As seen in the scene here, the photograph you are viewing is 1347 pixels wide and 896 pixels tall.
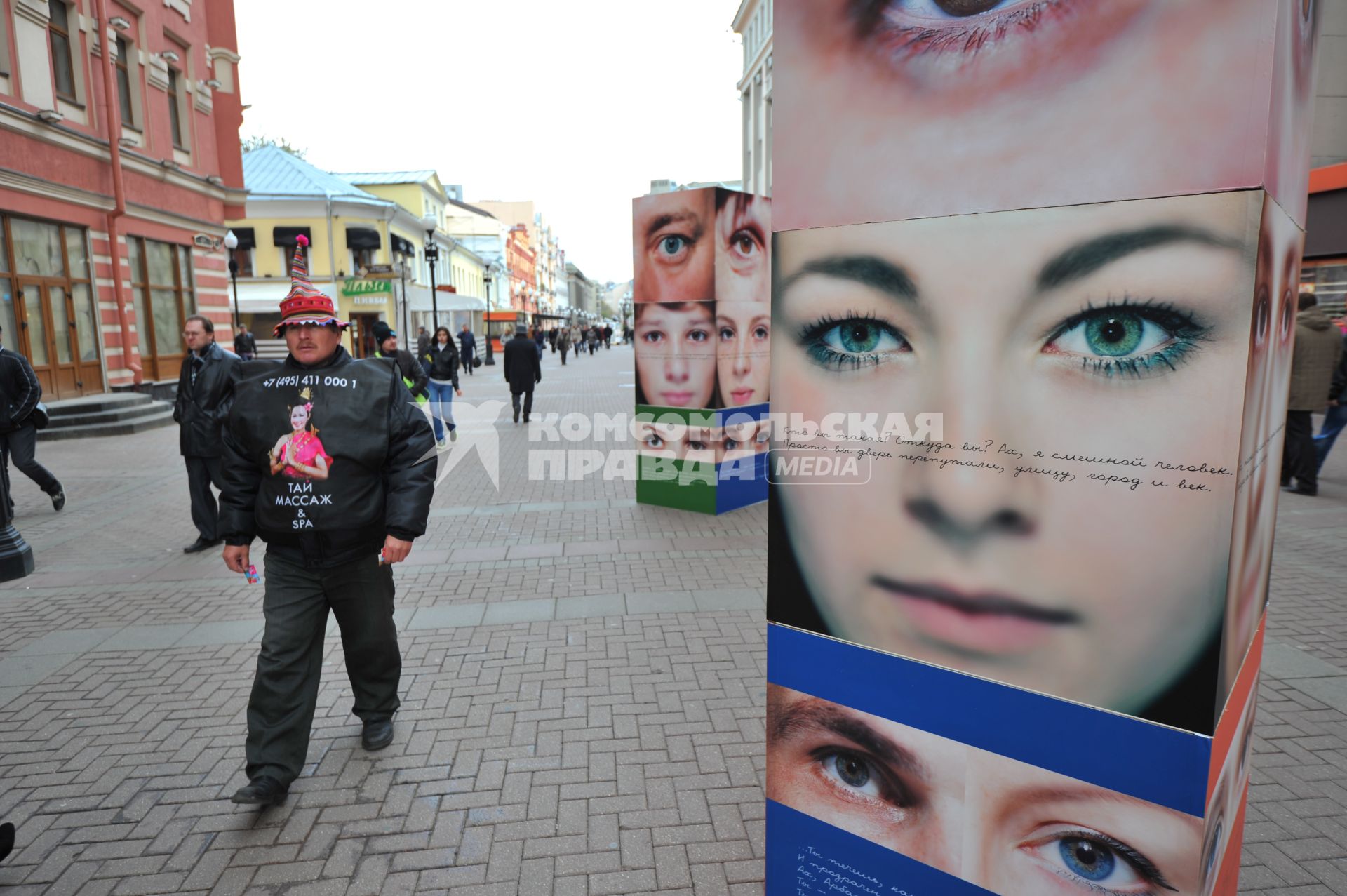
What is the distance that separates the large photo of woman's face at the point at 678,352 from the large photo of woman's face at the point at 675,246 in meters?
0.14

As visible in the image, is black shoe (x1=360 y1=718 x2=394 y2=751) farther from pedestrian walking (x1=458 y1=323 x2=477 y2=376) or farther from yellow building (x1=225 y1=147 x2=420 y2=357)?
yellow building (x1=225 y1=147 x2=420 y2=357)

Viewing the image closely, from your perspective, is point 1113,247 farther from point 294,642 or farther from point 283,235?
point 283,235

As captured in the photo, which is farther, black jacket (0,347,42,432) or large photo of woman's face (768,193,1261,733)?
black jacket (0,347,42,432)

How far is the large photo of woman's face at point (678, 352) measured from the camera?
7.86 meters

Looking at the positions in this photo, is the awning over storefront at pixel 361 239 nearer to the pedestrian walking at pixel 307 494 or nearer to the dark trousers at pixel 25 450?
the dark trousers at pixel 25 450

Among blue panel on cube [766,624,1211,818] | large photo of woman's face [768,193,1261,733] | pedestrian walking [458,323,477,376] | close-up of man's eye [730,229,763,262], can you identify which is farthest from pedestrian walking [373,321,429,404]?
pedestrian walking [458,323,477,376]

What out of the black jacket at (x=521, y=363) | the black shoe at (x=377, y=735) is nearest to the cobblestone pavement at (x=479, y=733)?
the black shoe at (x=377, y=735)

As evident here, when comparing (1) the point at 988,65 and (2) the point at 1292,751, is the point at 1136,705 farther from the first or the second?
(2) the point at 1292,751

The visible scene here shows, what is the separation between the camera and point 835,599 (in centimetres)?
219

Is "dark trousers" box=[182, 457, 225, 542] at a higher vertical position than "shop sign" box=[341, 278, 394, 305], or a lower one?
lower

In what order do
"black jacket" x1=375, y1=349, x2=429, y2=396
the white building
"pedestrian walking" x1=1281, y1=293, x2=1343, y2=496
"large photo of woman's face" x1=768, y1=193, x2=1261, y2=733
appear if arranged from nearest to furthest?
"large photo of woman's face" x1=768, y1=193, x2=1261, y2=733 < "pedestrian walking" x1=1281, y1=293, x2=1343, y2=496 < "black jacket" x1=375, y1=349, x2=429, y2=396 < the white building

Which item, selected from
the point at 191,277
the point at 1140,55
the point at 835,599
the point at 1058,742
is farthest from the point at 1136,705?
the point at 191,277

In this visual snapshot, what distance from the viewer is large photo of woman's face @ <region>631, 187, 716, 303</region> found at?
25.2ft

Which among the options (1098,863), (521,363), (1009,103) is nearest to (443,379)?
(521,363)
